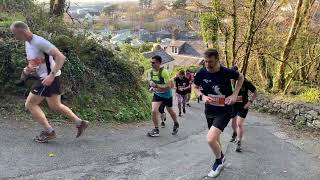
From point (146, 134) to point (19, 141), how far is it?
2.82m

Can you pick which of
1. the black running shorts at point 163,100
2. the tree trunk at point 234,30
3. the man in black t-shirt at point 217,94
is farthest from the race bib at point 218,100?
the tree trunk at point 234,30

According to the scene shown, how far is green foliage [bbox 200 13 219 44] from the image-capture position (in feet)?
75.9

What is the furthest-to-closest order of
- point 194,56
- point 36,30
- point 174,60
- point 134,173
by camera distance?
point 194,56 < point 174,60 < point 36,30 < point 134,173

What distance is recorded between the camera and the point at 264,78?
23.2 metres

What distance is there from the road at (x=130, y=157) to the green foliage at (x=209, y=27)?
46.6 ft

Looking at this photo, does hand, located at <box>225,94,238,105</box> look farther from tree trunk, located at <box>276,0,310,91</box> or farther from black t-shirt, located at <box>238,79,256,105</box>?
tree trunk, located at <box>276,0,310,91</box>

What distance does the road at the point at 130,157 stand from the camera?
6.28 meters

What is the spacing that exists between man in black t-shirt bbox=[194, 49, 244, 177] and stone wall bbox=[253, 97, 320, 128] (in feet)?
25.8

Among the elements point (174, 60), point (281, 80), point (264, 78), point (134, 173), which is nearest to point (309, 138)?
point (134, 173)

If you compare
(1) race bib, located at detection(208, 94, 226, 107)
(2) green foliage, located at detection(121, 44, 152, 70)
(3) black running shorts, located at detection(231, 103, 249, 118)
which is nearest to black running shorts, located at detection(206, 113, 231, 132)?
(1) race bib, located at detection(208, 94, 226, 107)

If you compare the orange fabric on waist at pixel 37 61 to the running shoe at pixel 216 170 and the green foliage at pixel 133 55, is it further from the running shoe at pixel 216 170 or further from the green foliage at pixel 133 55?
the green foliage at pixel 133 55

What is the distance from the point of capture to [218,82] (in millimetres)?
6352

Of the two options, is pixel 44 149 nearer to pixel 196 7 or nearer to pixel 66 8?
pixel 66 8

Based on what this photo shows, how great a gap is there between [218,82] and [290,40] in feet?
45.9
